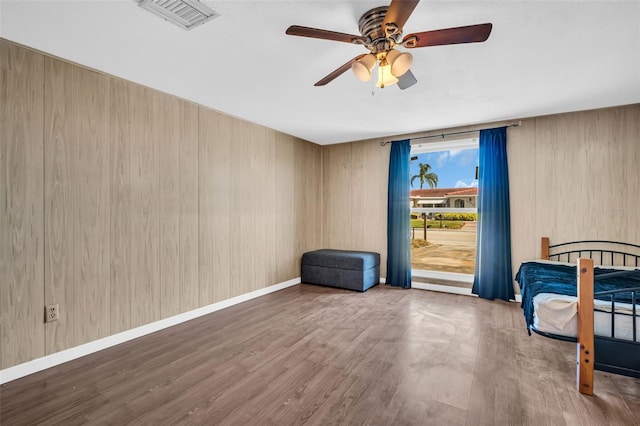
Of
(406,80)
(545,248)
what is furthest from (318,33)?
(545,248)

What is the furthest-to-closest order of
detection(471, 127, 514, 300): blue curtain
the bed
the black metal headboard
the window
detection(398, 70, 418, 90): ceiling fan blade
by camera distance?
1. the window
2. detection(471, 127, 514, 300): blue curtain
3. the black metal headboard
4. detection(398, 70, 418, 90): ceiling fan blade
5. the bed

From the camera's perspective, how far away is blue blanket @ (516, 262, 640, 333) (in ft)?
7.39

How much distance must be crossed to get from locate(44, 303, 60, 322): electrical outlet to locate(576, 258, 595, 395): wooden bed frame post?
383cm

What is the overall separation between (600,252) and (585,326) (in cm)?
222

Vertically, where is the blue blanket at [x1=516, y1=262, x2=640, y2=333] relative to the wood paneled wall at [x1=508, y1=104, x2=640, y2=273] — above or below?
below

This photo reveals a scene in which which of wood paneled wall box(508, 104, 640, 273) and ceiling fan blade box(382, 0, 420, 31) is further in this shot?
wood paneled wall box(508, 104, 640, 273)

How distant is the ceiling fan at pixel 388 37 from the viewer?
1550 millimetres

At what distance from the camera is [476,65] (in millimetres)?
2428

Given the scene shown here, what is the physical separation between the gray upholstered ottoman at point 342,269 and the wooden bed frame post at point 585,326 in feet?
8.61

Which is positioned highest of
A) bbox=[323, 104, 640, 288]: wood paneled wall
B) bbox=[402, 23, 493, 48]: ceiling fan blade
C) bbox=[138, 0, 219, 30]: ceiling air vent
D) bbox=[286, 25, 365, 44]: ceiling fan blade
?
bbox=[138, 0, 219, 30]: ceiling air vent

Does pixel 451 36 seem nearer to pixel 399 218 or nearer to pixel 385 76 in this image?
pixel 385 76

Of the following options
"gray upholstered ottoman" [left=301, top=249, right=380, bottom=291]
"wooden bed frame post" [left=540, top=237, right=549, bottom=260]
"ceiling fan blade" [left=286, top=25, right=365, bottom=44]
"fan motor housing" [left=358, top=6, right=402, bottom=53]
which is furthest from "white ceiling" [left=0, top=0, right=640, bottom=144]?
"gray upholstered ottoman" [left=301, top=249, right=380, bottom=291]

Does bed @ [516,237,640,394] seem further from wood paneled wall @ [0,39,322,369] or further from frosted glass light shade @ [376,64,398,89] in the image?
wood paneled wall @ [0,39,322,369]

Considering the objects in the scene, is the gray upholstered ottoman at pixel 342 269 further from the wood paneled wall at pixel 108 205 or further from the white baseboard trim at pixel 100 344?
the white baseboard trim at pixel 100 344
